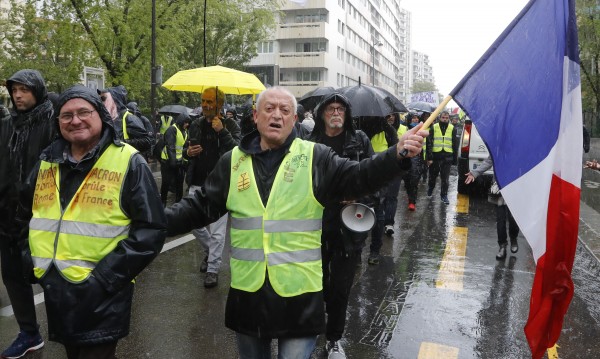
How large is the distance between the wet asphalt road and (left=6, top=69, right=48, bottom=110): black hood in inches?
71.6

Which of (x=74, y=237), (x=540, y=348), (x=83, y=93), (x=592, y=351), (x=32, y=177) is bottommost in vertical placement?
(x=592, y=351)

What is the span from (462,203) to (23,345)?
927cm

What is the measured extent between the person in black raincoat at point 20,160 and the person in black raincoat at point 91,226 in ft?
3.74

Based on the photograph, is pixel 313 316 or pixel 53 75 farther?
pixel 53 75

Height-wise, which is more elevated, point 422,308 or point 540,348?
point 540,348

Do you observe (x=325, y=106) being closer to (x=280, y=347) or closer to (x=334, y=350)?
(x=334, y=350)

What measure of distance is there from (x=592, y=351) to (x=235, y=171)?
3.24 metres

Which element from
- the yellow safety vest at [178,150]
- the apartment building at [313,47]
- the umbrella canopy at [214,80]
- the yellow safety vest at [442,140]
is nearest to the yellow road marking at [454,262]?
the yellow safety vest at [442,140]

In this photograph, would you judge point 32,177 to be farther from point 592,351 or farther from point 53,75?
point 53,75

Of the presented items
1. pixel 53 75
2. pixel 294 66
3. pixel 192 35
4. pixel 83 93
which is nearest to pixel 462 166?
pixel 83 93

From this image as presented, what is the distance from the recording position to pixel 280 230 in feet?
8.57

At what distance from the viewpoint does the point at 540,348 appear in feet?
9.92

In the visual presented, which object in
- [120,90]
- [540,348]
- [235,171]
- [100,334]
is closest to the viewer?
[100,334]

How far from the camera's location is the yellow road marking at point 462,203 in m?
10.7
